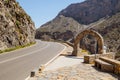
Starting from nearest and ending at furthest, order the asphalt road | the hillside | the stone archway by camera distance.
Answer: the asphalt road < the stone archway < the hillside

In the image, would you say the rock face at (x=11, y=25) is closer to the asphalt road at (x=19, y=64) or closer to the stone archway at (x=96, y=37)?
the asphalt road at (x=19, y=64)

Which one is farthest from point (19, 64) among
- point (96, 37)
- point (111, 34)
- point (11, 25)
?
point (111, 34)

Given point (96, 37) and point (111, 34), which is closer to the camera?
point (96, 37)

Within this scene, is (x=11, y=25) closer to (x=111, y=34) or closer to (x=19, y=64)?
(x=19, y=64)

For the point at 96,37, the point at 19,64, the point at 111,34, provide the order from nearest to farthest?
the point at 19,64, the point at 96,37, the point at 111,34

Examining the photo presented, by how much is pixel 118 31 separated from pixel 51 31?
50.6 m

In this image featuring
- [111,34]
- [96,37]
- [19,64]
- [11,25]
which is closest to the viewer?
[19,64]

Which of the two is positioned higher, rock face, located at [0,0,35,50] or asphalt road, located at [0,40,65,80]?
rock face, located at [0,0,35,50]

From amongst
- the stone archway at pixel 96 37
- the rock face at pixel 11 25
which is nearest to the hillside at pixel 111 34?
the rock face at pixel 11 25

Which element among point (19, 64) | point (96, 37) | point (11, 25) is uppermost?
point (11, 25)

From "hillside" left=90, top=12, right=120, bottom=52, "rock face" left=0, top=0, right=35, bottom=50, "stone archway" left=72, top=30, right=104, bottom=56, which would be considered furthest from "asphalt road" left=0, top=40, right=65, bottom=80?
"hillside" left=90, top=12, right=120, bottom=52

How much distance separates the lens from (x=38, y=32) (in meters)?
158

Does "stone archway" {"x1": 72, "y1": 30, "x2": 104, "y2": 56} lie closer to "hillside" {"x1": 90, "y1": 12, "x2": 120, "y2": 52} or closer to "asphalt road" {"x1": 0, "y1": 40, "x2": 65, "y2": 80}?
"asphalt road" {"x1": 0, "y1": 40, "x2": 65, "y2": 80}

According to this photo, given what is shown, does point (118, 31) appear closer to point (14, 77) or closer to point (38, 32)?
point (38, 32)
